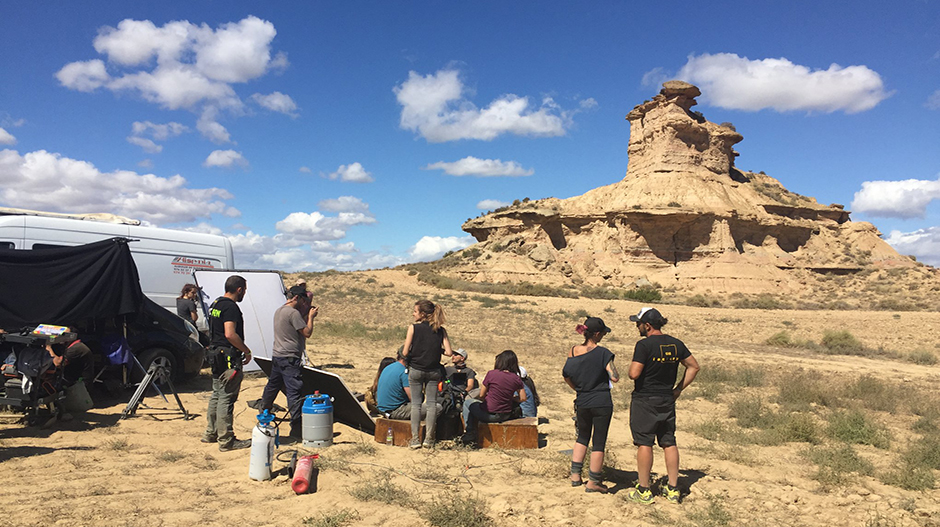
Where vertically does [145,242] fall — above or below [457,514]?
above

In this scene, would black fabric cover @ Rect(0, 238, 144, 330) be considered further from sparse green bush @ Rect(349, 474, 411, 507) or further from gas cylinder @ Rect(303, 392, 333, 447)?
sparse green bush @ Rect(349, 474, 411, 507)

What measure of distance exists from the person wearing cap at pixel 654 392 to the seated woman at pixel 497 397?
77.5 inches

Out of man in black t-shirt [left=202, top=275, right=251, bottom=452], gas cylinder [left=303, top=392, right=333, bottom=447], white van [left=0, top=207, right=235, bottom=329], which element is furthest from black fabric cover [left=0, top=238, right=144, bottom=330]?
gas cylinder [left=303, top=392, right=333, bottom=447]

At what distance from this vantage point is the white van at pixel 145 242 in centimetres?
857

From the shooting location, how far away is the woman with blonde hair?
6.19 m

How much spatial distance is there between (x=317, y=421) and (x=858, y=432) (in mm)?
7531

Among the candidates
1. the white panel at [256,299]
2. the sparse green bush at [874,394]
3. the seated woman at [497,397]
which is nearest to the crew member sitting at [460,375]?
the seated woman at [497,397]

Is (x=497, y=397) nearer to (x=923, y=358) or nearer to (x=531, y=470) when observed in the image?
(x=531, y=470)

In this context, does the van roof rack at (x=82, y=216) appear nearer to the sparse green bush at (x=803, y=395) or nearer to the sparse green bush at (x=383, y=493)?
the sparse green bush at (x=383, y=493)

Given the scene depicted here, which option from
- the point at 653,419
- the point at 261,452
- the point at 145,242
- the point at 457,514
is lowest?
the point at 457,514

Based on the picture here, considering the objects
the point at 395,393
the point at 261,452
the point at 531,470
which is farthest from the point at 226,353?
the point at 531,470

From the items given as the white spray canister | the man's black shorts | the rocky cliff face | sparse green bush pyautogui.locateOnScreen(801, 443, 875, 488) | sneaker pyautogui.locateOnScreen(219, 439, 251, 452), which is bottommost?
sparse green bush pyautogui.locateOnScreen(801, 443, 875, 488)

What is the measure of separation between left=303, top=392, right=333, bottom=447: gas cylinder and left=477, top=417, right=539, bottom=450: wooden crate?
6.15 ft

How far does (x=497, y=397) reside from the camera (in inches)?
269
